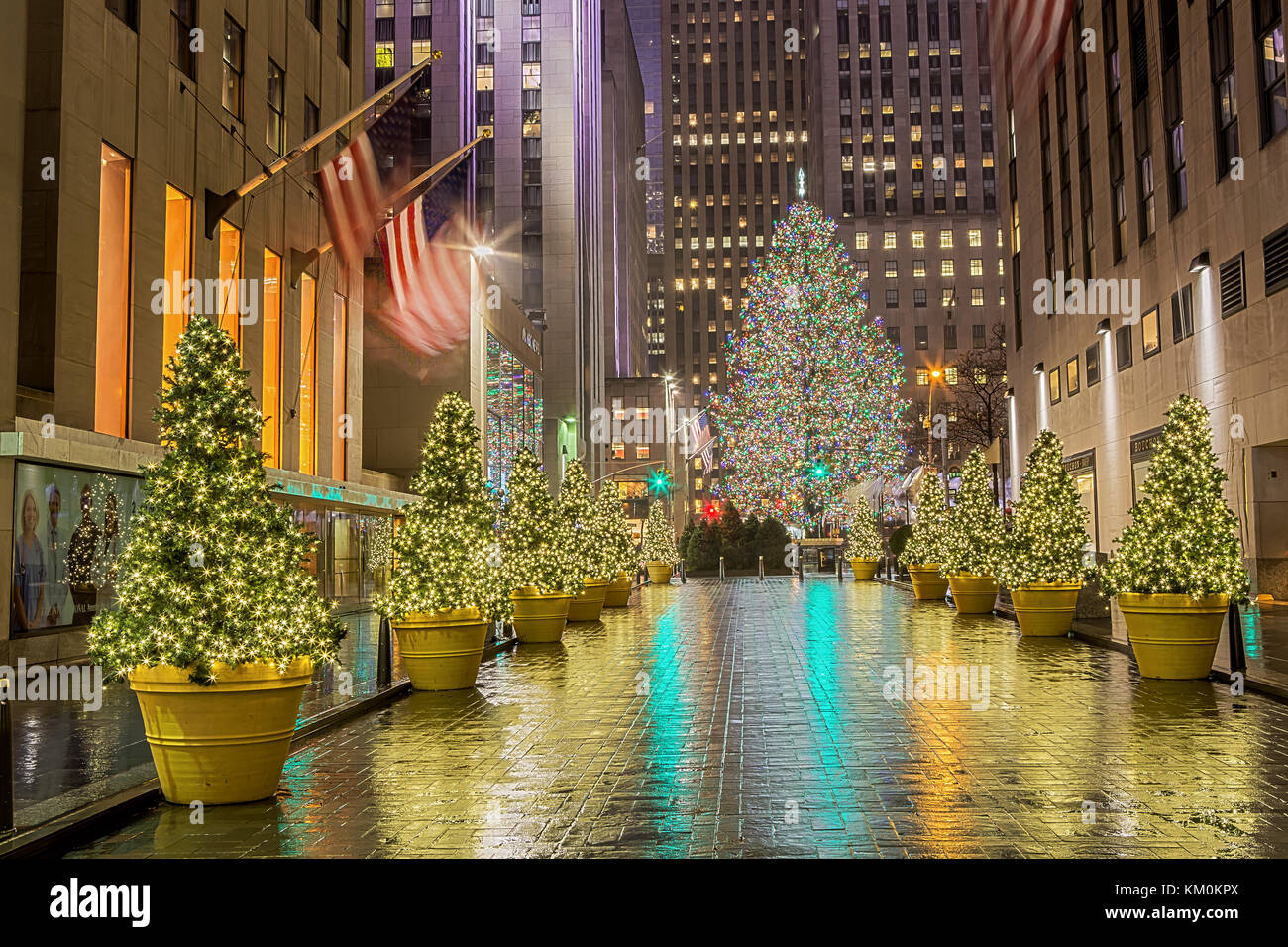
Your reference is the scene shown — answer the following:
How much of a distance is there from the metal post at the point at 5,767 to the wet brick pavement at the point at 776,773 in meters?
0.64

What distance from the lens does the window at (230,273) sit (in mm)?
24516

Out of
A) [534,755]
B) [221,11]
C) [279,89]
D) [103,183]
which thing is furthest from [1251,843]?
[279,89]

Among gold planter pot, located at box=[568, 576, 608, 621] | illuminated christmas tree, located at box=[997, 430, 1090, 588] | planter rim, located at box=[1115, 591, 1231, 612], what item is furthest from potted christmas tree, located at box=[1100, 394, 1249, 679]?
gold planter pot, located at box=[568, 576, 608, 621]

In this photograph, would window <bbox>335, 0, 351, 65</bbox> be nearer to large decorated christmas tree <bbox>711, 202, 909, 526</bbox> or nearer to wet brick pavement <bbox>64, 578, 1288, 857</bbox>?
wet brick pavement <bbox>64, 578, 1288, 857</bbox>

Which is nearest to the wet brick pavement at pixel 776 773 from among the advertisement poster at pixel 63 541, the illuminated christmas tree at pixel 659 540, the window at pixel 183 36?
the advertisement poster at pixel 63 541

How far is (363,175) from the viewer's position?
2362 cm

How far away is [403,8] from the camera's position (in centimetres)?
7138

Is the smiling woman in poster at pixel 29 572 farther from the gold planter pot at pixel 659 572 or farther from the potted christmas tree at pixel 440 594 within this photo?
the gold planter pot at pixel 659 572

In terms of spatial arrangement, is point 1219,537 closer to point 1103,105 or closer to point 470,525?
point 470,525

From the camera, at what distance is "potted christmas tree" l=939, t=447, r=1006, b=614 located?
82.5 ft

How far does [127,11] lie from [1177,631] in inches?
830

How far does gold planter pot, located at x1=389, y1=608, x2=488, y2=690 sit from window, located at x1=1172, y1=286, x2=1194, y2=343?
24.5 meters

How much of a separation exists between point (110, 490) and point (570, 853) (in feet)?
52.8

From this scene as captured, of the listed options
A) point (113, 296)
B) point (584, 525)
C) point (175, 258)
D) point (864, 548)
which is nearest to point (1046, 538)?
point (584, 525)
